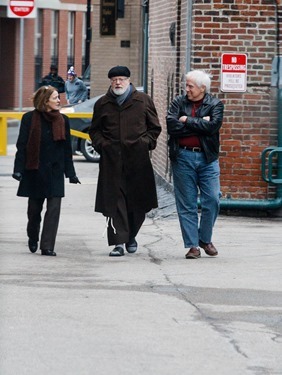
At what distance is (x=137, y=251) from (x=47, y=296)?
312 centimetres

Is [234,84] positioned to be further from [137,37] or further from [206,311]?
[137,37]

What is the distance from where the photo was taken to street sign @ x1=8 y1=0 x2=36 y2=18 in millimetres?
25531

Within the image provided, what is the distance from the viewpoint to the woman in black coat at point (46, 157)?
41.1ft

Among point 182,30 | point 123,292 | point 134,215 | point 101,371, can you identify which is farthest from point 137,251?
point 101,371

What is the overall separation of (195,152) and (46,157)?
1.45 metres

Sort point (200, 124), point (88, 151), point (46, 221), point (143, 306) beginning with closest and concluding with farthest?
point (143, 306)
point (200, 124)
point (46, 221)
point (88, 151)

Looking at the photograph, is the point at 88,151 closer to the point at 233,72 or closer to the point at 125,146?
the point at 233,72

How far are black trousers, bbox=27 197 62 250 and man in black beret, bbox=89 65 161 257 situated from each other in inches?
16.0

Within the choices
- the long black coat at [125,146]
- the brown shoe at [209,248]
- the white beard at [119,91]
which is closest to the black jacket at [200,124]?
the long black coat at [125,146]

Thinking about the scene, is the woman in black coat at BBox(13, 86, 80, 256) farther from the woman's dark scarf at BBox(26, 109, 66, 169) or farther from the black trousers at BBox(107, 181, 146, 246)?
the black trousers at BBox(107, 181, 146, 246)

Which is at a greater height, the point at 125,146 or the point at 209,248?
the point at 125,146

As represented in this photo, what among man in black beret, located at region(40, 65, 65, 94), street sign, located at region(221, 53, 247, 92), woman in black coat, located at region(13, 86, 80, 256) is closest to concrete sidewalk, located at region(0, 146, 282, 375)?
woman in black coat, located at region(13, 86, 80, 256)

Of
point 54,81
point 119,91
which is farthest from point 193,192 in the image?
point 54,81

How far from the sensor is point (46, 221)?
1258 cm
